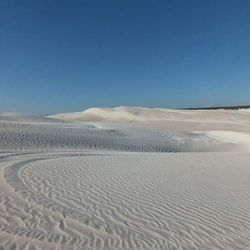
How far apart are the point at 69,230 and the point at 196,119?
45.5 metres

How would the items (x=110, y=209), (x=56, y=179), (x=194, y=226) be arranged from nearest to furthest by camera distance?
(x=194, y=226)
(x=110, y=209)
(x=56, y=179)

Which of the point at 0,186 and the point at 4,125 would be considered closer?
the point at 0,186

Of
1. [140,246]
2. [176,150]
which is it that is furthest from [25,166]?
[176,150]

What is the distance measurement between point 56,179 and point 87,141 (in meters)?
12.7

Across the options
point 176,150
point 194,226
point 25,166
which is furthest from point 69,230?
point 176,150

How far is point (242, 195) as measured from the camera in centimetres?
909

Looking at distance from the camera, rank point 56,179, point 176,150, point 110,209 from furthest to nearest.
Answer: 1. point 176,150
2. point 56,179
3. point 110,209

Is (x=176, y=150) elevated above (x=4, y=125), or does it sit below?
below

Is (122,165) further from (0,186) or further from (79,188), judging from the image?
(0,186)

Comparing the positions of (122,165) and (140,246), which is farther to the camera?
(122,165)

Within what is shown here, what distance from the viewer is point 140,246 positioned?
17.9ft

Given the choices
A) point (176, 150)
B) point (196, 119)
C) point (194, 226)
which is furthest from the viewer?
point (196, 119)

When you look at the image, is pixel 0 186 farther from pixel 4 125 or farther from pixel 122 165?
pixel 4 125

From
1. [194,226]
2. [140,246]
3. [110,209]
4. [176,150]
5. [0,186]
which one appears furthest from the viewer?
[176,150]
